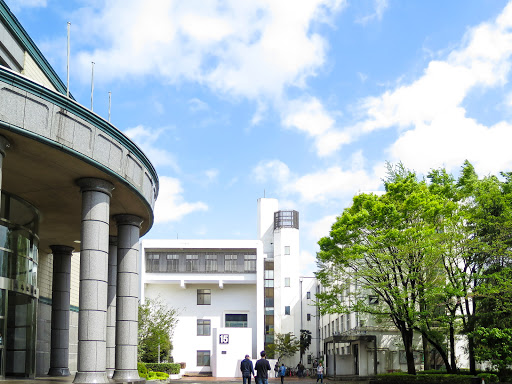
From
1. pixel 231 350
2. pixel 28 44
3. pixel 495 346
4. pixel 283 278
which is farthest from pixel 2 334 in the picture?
pixel 283 278

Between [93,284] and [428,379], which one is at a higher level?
[93,284]

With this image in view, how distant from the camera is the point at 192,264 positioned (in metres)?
66.4

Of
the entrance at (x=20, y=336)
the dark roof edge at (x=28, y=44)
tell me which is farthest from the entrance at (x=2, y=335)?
the dark roof edge at (x=28, y=44)

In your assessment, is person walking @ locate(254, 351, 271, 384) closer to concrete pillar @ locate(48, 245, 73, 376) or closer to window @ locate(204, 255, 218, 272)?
concrete pillar @ locate(48, 245, 73, 376)

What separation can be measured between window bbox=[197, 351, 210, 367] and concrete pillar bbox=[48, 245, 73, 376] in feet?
133

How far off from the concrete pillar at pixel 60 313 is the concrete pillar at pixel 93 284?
8849mm

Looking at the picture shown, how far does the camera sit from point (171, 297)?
67.1 m

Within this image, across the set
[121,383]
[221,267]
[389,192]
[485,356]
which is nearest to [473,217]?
[389,192]

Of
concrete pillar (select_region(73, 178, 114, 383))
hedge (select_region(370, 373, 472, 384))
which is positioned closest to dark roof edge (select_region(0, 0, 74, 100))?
concrete pillar (select_region(73, 178, 114, 383))

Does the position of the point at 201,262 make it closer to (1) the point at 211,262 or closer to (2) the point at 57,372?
(1) the point at 211,262

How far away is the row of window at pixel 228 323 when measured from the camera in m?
65.9

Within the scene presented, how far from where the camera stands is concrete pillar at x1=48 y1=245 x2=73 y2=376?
24.7 m

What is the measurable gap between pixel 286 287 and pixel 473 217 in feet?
126

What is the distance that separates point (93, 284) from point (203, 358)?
50265mm
